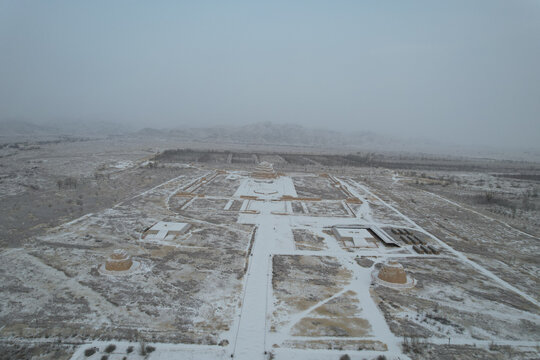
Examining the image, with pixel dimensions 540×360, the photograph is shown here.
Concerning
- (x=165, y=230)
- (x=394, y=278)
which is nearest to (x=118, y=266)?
(x=165, y=230)

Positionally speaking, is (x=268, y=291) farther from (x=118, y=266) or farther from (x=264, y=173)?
(x=264, y=173)

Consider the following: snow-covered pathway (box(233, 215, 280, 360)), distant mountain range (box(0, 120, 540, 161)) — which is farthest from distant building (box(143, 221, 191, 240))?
distant mountain range (box(0, 120, 540, 161))

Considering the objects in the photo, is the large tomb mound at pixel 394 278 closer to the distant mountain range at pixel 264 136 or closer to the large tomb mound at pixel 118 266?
the large tomb mound at pixel 118 266

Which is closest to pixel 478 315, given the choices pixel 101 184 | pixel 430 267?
pixel 430 267

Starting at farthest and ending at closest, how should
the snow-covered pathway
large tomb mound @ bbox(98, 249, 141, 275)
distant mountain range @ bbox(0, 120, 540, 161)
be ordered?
1. distant mountain range @ bbox(0, 120, 540, 161)
2. large tomb mound @ bbox(98, 249, 141, 275)
3. the snow-covered pathway

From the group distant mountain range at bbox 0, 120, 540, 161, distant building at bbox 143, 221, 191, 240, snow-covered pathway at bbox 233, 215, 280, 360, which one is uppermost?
distant mountain range at bbox 0, 120, 540, 161

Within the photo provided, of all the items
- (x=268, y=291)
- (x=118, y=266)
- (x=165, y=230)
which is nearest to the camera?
(x=268, y=291)

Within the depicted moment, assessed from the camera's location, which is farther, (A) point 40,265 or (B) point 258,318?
(A) point 40,265

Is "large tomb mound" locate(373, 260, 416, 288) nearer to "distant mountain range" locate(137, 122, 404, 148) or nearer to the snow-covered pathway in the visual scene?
the snow-covered pathway

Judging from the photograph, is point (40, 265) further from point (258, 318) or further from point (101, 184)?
point (101, 184)

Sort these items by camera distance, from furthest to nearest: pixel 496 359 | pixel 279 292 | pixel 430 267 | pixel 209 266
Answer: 1. pixel 430 267
2. pixel 209 266
3. pixel 279 292
4. pixel 496 359

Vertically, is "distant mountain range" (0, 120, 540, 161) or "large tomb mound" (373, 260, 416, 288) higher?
"distant mountain range" (0, 120, 540, 161)
